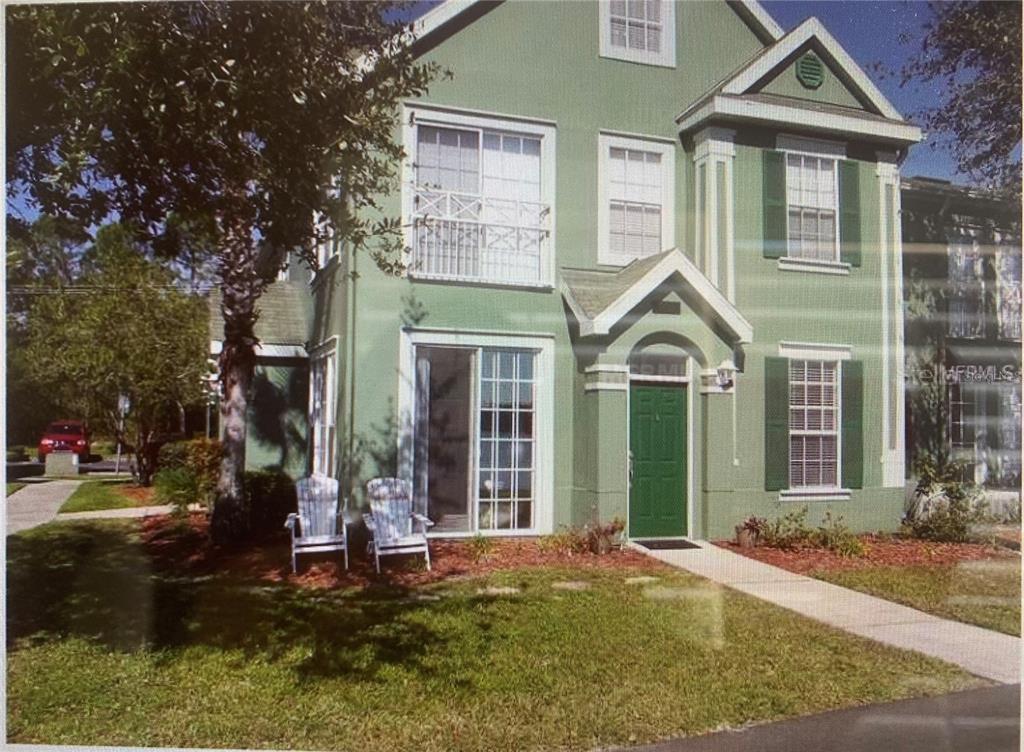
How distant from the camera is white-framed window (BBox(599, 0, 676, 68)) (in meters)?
2.92

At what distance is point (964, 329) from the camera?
2.80 metres

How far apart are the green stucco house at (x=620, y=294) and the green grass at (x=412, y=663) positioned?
33cm

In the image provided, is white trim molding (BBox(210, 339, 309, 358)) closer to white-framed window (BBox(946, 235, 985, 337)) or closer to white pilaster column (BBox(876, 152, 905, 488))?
white pilaster column (BBox(876, 152, 905, 488))

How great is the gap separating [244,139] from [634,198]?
5.30 ft

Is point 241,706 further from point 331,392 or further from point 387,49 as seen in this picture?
point 387,49

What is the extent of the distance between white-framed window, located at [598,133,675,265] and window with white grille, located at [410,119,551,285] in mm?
299

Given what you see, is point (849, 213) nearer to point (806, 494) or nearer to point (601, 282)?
point (601, 282)

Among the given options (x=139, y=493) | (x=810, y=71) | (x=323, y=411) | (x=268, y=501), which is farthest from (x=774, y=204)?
(x=139, y=493)

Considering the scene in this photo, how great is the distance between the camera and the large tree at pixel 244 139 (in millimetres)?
2850

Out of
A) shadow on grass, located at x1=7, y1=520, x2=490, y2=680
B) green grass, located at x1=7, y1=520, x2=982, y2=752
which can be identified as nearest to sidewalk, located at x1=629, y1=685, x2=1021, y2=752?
green grass, located at x1=7, y1=520, x2=982, y2=752

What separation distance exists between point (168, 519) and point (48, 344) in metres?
0.88

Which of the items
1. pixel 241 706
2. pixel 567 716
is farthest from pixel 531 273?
pixel 241 706

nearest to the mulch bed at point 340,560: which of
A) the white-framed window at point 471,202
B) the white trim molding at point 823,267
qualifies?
the white-framed window at point 471,202

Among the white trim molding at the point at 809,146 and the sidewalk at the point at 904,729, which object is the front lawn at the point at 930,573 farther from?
the white trim molding at the point at 809,146
